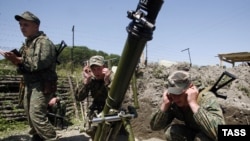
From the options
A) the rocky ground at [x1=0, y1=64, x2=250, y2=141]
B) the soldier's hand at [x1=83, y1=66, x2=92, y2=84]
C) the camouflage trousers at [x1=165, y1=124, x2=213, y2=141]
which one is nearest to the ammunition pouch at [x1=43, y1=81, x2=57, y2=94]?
the soldier's hand at [x1=83, y1=66, x2=92, y2=84]

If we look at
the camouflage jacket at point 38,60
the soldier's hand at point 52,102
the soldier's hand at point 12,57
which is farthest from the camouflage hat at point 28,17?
the soldier's hand at point 52,102

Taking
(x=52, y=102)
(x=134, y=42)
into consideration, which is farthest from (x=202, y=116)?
(x=52, y=102)

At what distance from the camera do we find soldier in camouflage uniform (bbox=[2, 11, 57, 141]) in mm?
4633

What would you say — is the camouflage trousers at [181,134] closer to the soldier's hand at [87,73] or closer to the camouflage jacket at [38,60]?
the soldier's hand at [87,73]

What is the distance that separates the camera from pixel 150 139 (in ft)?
20.1

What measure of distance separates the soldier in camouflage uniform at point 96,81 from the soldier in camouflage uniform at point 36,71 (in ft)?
1.76

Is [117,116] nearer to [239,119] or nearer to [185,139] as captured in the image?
[185,139]

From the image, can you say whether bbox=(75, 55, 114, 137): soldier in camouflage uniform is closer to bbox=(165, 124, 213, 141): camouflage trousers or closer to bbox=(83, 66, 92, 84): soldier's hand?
bbox=(83, 66, 92, 84): soldier's hand

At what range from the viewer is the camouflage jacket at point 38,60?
4656 millimetres

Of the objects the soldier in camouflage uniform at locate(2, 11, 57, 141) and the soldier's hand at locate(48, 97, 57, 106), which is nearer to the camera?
the soldier in camouflage uniform at locate(2, 11, 57, 141)

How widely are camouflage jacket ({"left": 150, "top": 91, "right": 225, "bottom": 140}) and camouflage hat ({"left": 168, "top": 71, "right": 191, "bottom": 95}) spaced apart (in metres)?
0.25

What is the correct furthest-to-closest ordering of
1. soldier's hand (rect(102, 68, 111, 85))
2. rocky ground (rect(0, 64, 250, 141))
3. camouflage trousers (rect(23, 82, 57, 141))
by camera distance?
rocky ground (rect(0, 64, 250, 141)), camouflage trousers (rect(23, 82, 57, 141)), soldier's hand (rect(102, 68, 111, 85))

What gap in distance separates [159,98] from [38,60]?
3736 mm

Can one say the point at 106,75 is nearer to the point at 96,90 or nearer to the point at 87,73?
the point at 87,73
